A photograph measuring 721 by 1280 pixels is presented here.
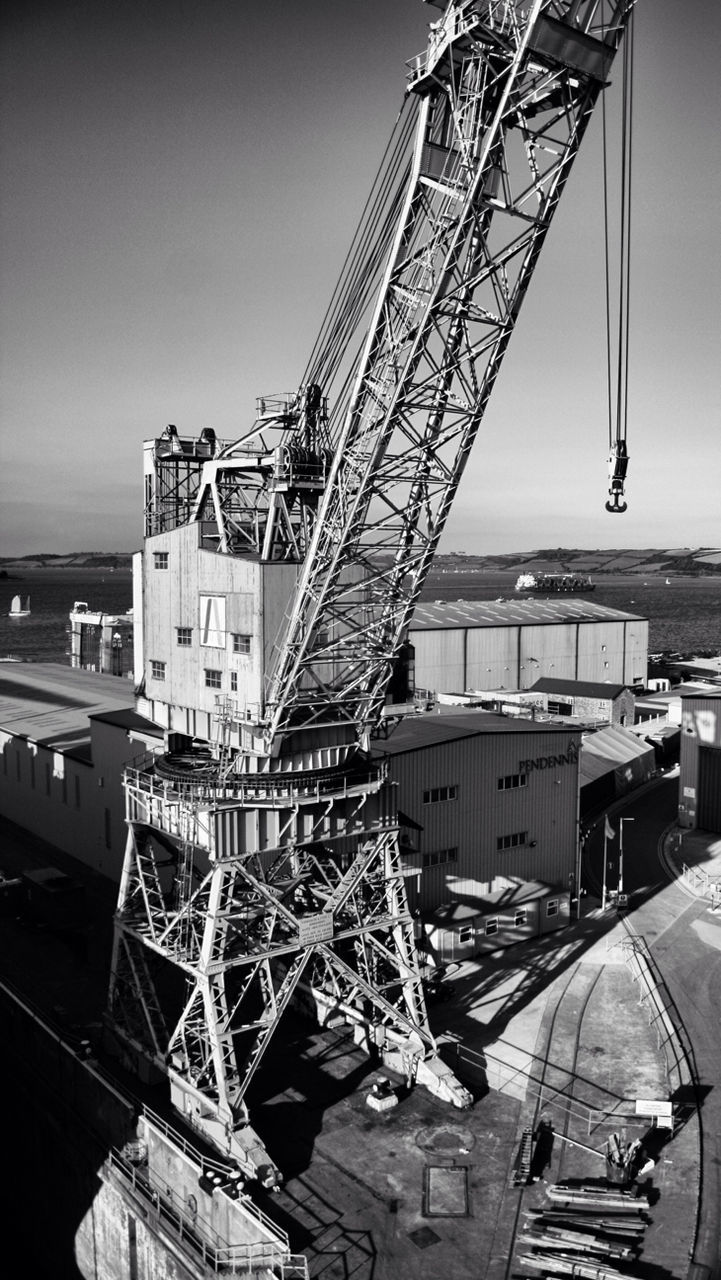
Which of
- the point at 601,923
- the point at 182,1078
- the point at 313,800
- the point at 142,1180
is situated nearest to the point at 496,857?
the point at 601,923

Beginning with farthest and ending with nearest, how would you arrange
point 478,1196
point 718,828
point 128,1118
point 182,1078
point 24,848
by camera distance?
point 718,828 → point 24,848 → point 182,1078 → point 128,1118 → point 478,1196

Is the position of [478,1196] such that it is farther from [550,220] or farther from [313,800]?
[550,220]

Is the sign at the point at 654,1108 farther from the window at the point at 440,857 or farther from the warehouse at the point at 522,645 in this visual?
the warehouse at the point at 522,645

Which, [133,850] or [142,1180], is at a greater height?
[133,850]

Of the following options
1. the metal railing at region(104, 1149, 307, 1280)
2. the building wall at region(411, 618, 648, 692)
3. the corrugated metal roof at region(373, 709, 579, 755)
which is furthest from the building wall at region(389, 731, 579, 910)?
the building wall at region(411, 618, 648, 692)

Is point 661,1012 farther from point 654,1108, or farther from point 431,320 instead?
point 431,320

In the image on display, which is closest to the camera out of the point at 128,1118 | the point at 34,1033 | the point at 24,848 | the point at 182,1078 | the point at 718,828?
the point at 128,1118

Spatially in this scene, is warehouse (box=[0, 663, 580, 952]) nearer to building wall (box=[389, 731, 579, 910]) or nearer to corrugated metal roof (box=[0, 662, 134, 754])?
building wall (box=[389, 731, 579, 910])
